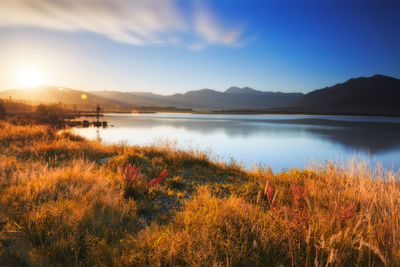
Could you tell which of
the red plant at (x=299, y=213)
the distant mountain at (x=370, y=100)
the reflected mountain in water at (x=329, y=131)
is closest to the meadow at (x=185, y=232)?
the red plant at (x=299, y=213)

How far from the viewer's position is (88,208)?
12.1 feet

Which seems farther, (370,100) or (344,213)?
(370,100)

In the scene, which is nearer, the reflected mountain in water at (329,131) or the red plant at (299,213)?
the red plant at (299,213)

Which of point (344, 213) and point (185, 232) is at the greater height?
point (344, 213)

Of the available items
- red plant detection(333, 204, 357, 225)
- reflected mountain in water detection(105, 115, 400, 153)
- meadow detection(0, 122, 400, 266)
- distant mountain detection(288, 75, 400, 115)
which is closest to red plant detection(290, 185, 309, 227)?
meadow detection(0, 122, 400, 266)

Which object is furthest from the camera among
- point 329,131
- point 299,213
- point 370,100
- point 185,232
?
point 370,100

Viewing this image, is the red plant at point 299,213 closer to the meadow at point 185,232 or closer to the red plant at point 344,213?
the meadow at point 185,232

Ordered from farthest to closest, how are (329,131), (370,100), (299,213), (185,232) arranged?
(370,100) → (329,131) → (185,232) → (299,213)

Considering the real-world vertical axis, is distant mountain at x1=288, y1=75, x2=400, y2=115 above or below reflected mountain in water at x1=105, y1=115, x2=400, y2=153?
above

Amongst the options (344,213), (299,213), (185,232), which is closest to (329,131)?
(344,213)

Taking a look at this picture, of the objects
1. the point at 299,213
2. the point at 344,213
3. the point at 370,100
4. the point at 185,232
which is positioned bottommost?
Answer: the point at 185,232

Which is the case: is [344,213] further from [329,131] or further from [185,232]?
[329,131]

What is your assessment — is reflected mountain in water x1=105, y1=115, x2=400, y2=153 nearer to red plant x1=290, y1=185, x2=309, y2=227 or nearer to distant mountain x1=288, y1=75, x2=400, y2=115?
red plant x1=290, y1=185, x2=309, y2=227

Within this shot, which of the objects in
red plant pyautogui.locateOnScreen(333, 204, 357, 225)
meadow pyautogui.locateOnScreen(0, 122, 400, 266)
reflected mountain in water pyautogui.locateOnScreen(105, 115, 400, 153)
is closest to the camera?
meadow pyautogui.locateOnScreen(0, 122, 400, 266)
